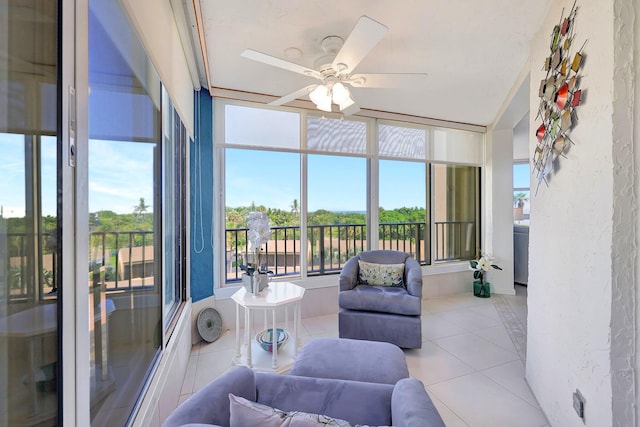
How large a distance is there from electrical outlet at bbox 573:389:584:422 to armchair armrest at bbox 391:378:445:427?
3.20 ft

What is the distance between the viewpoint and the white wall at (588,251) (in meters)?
1.17

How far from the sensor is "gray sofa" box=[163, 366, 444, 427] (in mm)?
913

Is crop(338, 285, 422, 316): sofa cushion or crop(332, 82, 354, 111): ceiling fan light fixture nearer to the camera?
crop(332, 82, 354, 111): ceiling fan light fixture

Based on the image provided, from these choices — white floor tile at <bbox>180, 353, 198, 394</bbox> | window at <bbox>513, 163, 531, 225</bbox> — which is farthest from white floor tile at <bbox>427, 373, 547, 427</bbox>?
window at <bbox>513, 163, 531, 225</bbox>

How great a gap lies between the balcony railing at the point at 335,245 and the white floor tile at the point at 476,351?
61.3 inches

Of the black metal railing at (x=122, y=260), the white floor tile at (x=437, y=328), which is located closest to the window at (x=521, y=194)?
the white floor tile at (x=437, y=328)

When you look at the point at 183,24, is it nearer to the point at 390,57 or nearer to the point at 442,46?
the point at 390,57

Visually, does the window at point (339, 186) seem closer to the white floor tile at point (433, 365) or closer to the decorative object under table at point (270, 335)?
the decorative object under table at point (270, 335)

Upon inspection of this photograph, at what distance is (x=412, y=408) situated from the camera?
0.91 metres

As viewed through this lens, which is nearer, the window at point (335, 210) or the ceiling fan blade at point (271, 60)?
the ceiling fan blade at point (271, 60)

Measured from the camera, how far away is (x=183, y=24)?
2.00m

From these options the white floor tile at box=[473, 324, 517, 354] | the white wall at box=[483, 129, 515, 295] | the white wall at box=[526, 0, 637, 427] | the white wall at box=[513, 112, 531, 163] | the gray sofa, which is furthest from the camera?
the white wall at box=[513, 112, 531, 163]

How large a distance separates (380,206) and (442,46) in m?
2.14

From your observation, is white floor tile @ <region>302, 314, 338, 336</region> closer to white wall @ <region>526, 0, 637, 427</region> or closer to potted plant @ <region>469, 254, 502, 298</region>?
white wall @ <region>526, 0, 637, 427</region>
